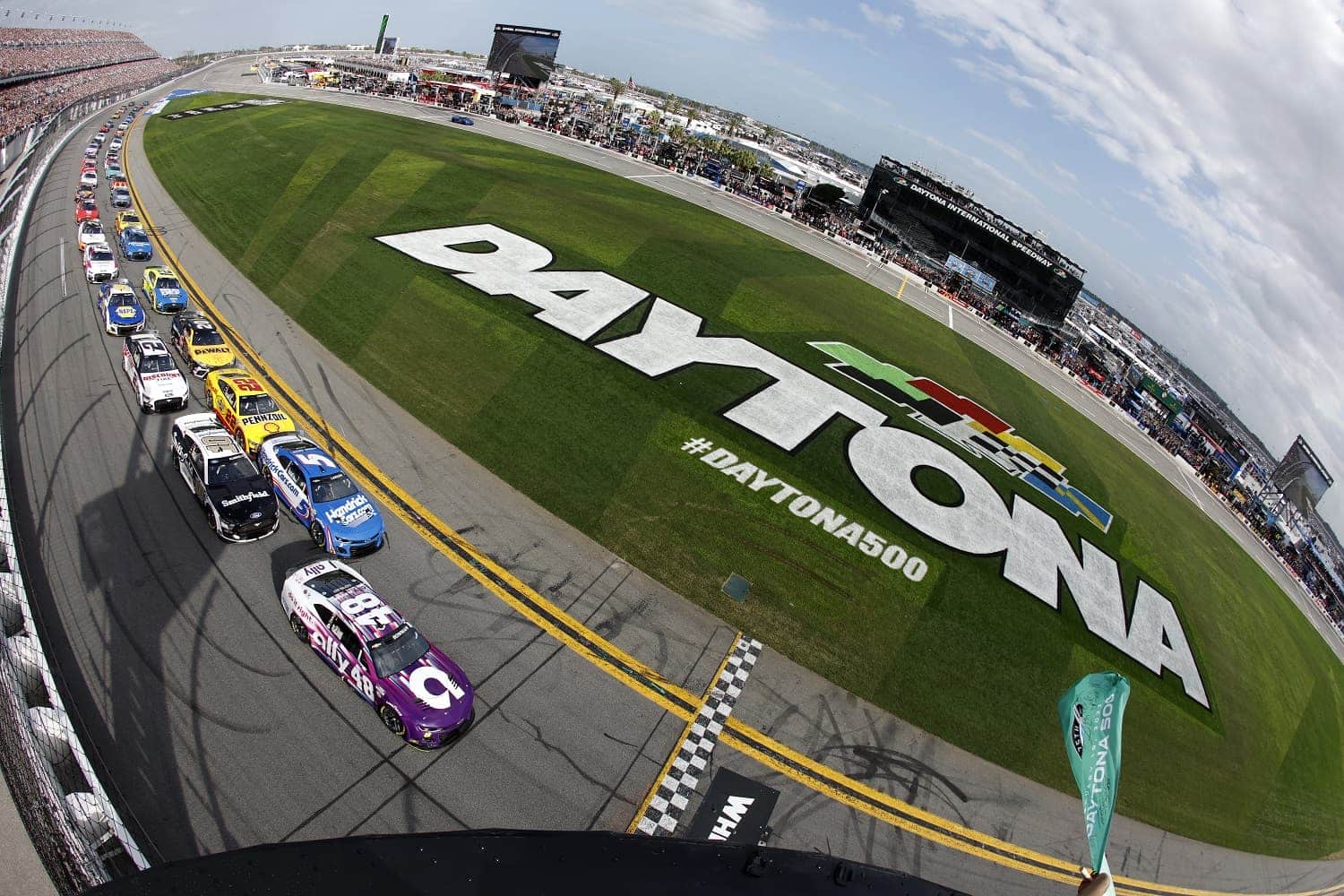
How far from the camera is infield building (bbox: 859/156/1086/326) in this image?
62562mm

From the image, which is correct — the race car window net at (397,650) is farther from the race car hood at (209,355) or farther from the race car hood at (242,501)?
the race car hood at (209,355)

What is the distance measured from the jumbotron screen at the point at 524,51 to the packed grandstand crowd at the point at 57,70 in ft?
166

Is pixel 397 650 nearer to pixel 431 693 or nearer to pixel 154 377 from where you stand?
pixel 431 693

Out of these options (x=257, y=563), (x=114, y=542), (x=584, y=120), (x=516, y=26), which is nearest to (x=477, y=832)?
(x=257, y=563)

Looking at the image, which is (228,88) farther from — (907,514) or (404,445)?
(907,514)

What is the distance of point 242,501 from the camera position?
16703mm

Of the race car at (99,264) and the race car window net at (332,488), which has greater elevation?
the race car window net at (332,488)

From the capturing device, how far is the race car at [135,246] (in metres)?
33.1

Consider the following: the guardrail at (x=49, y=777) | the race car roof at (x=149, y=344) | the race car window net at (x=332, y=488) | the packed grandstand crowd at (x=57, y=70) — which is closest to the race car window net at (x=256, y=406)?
the race car roof at (x=149, y=344)

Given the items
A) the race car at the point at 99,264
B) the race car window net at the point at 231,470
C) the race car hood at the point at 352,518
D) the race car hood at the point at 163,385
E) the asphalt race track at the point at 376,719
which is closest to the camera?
the asphalt race track at the point at 376,719

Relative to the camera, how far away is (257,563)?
16234 mm

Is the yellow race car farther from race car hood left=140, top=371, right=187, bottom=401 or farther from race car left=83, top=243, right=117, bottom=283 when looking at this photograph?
race car hood left=140, top=371, right=187, bottom=401

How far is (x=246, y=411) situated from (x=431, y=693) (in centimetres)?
1311

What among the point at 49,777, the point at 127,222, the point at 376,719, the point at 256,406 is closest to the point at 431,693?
the point at 376,719
